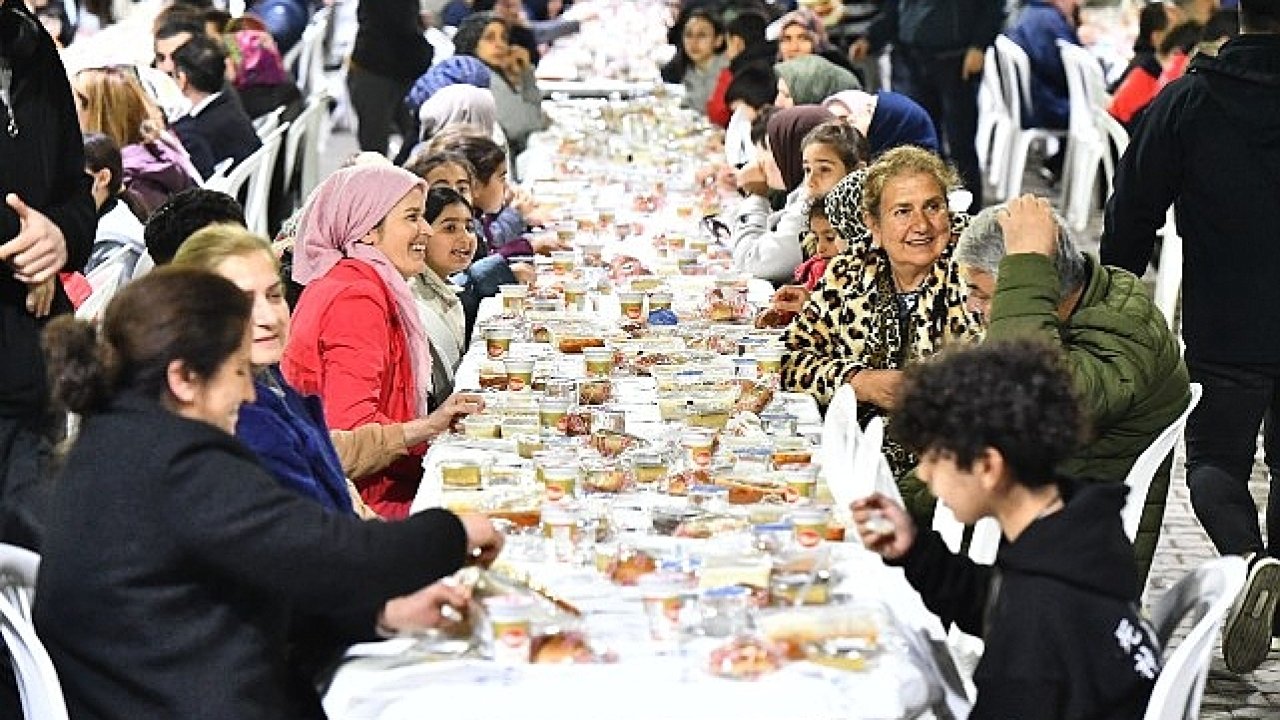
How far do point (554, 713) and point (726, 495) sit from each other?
890mm

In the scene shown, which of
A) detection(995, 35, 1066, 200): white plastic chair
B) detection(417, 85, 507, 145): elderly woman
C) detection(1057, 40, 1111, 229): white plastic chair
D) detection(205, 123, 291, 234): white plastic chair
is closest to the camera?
detection(205, 123, 291, 234): white plastic chair

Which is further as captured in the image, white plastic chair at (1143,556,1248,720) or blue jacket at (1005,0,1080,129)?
blue jacket at (1005,0,1080,129)

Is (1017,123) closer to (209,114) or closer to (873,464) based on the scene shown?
(209,114)

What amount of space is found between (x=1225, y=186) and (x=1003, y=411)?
7.89 feet

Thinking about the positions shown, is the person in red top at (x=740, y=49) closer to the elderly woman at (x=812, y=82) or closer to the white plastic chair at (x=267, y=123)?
the elderly woman at (x=812, y=82)

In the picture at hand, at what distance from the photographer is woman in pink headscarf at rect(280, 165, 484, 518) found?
4.69 m

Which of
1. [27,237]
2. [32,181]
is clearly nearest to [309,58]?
[32,181]

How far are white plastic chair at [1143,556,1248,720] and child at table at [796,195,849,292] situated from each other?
256cm

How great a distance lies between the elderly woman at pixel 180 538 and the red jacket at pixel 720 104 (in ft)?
25.0

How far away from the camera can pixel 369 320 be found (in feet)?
15.6

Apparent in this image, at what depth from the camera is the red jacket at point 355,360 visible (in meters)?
4.69

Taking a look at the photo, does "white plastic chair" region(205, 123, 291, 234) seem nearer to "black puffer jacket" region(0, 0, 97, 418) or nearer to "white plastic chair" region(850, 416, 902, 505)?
"black puffer jacket" region(0, 0, 97, 418)

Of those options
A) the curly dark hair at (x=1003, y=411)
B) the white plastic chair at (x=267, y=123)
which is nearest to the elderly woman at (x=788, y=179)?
the white plastic chair at (x=267, y=123)

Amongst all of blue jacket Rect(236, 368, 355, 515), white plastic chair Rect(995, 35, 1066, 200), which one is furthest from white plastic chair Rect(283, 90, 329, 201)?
blue jacket Rect(236, 368, 355, 515)
